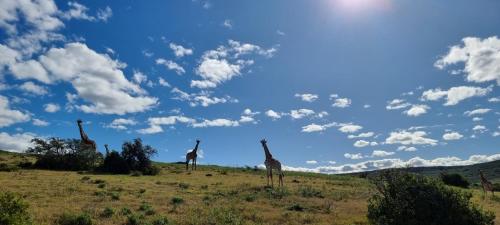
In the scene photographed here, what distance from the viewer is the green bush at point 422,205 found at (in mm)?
16938

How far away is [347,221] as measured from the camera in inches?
861

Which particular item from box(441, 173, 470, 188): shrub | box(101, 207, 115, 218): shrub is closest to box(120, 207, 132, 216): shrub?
box(101, 207, 115, 218): shrub

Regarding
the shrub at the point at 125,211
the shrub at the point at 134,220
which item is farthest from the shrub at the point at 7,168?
the shrub at the point at 134,220

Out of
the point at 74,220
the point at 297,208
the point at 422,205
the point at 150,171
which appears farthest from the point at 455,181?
the point at 74,220

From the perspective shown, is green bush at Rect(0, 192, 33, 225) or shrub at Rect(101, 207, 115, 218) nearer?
green bush at Rect(0, 192, 33, 225)

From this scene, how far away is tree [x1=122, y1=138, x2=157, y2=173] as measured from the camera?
2239 inches

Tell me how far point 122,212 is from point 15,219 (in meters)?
8.62

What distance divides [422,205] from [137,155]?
4643cm

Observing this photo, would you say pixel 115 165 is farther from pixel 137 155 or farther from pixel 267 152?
pixel 267 152

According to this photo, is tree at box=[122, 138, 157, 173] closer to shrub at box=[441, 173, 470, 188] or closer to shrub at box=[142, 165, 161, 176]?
shrub at box=[142, 165, 161, 176]

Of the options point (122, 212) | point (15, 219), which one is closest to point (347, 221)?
point (122, 212)

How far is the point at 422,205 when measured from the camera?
56.5 feet

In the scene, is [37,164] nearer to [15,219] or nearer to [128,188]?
[128,188]

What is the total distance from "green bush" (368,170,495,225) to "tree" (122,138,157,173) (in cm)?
4207
